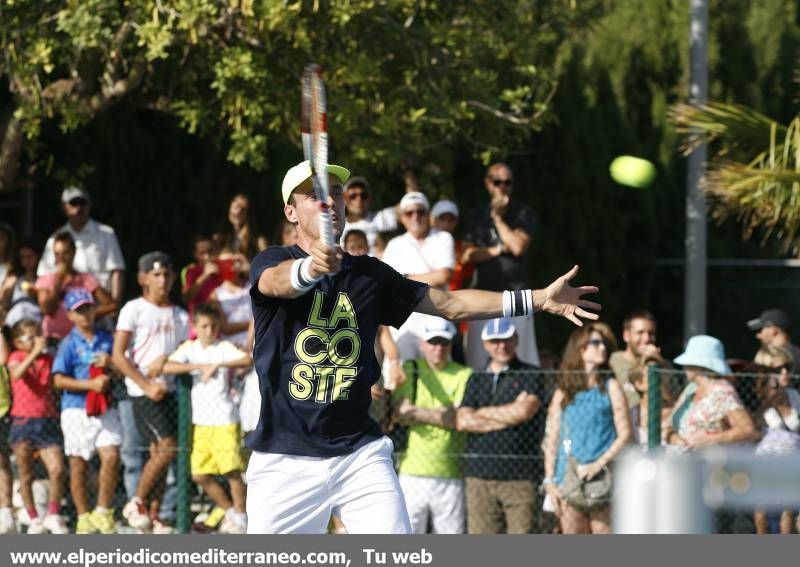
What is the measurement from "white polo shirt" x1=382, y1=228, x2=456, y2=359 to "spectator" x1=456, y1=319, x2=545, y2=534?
789 mm

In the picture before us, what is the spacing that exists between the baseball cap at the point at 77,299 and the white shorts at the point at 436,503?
273 centimetres

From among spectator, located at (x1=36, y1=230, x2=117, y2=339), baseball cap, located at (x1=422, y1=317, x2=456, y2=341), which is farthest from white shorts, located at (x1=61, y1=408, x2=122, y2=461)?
baseball cap, located at (x1=422, y1=317, x2=456, y2=341)

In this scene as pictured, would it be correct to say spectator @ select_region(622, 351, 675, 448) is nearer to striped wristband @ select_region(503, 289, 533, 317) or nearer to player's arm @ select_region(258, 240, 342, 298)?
striped wristband @ select_region(503, 289, 533, 317)

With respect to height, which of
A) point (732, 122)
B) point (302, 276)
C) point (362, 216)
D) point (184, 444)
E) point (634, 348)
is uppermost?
point (732, 122)

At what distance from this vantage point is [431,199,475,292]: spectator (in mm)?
11750

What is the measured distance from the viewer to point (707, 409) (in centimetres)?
1010

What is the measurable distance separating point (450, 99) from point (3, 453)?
4592 millimetres

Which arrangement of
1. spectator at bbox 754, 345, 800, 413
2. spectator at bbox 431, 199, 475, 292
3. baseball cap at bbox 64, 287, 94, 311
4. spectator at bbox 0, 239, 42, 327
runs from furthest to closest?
spectator at bbox 0, 239, 42, 327 → spectator at bbox 431, 199, 475, 292 → baseball cap at bbox 64, 287, 94, 311 → spectator at bbox 754, 345, 800, 413

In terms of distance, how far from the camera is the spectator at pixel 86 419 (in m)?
11.1

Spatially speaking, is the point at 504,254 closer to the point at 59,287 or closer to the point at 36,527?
the point at 59,287

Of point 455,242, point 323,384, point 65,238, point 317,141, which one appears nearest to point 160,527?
point 65,238

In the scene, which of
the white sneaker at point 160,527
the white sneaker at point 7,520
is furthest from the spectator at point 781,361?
the white sneaker at point 7,520

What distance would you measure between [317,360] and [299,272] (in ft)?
1.92
